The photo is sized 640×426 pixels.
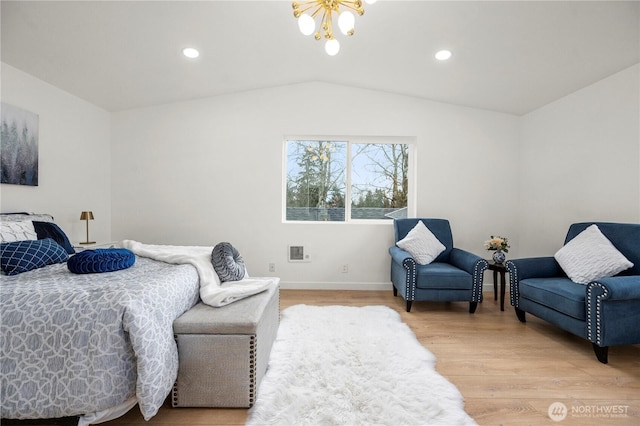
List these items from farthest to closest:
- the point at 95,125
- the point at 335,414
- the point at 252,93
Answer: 1. the point at 252,93
2. the point at 95,125
3. the point at 335,414

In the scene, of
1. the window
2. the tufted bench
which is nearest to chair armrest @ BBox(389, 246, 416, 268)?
Answer: the window

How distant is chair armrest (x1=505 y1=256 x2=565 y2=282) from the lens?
287 centimetres

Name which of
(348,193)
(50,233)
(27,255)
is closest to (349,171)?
(348,193)

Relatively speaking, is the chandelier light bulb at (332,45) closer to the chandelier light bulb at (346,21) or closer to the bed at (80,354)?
the chandelier light bulb at (346,21)

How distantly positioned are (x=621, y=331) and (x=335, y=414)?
212 cm

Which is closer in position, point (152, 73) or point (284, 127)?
point (152, 73)

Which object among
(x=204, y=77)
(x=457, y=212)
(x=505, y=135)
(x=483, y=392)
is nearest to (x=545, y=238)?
(x=457, y=212)

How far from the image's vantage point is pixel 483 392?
1785mm

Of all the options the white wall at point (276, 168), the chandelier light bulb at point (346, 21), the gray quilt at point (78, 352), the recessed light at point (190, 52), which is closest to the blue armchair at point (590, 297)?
the white wall at point (276, 168)

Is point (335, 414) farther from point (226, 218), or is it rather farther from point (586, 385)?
point (226, 218)

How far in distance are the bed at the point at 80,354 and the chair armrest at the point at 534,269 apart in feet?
9.86

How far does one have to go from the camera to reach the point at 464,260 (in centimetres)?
329

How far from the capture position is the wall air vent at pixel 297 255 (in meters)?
4.07

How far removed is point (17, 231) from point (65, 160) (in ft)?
4.63
